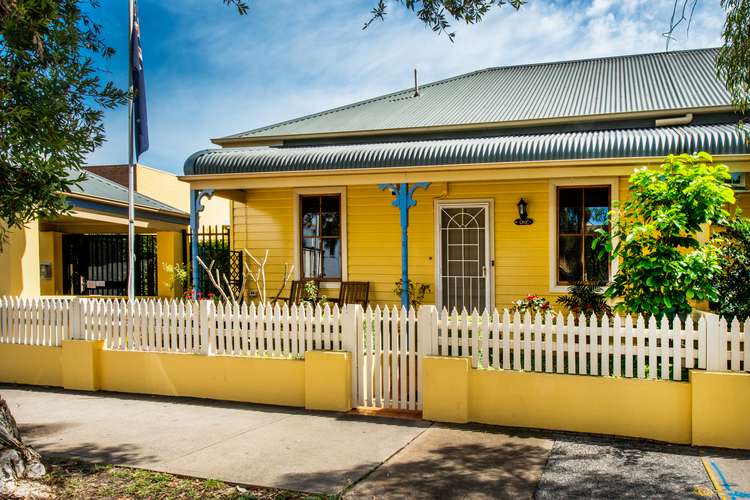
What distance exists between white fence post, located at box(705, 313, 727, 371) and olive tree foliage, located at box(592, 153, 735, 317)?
35.9 inches

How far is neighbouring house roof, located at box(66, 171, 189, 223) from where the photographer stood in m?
13.0

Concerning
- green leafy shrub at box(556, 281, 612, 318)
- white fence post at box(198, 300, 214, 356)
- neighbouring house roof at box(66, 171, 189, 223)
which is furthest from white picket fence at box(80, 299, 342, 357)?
neighbouring house roof at box(66, 171, 189, 223)

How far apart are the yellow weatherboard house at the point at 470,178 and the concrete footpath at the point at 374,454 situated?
4647 millimetres

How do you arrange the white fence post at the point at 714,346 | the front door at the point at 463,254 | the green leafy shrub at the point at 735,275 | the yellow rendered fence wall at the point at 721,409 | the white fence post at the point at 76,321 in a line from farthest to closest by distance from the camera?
the front door at the point at 463,254 → the white fence post at the point at 76,321 → the green leafy shrub at the point at 735,275 → the white fence post at the point at 714,346 → the yellow rendered fence wall at the point at 721,409

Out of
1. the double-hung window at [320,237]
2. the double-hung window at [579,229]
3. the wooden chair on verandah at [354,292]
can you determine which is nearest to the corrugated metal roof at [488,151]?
the double-hung window at [579,229]

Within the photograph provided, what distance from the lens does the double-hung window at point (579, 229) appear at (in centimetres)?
1092

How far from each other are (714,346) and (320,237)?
26.7ft

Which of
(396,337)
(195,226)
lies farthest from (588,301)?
(195,226)

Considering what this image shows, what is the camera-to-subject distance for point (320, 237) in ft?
41.2

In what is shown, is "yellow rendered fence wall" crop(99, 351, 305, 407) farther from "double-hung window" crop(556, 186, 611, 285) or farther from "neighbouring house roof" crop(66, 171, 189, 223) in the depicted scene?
"double-hung window" crop(556, 186, 611, 285)

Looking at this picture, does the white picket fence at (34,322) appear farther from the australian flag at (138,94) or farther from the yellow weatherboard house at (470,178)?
the australian flag at (138,94)

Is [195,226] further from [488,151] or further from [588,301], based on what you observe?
[588,301]

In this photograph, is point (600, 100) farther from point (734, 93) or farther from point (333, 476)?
point (333, 476)

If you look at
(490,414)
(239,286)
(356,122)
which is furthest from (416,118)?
(490,414)
